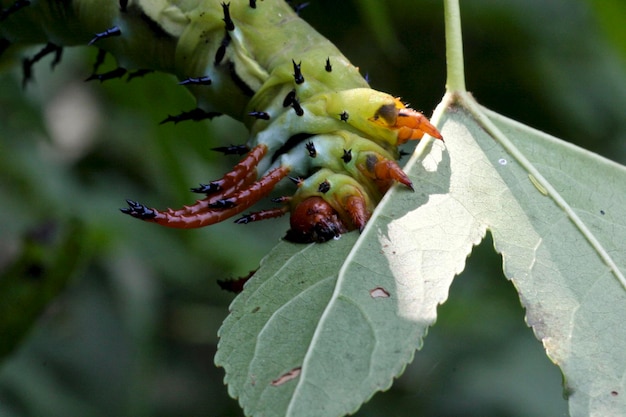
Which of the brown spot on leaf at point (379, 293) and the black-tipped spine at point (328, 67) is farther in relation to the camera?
the black-tipped spine at point (328, 67)

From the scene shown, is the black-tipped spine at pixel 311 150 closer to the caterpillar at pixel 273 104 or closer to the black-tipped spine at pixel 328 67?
the caterpillar at pixel 273 104

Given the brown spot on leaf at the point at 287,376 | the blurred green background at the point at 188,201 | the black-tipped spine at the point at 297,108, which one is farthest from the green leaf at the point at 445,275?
the blurred green background at the point at 188,201

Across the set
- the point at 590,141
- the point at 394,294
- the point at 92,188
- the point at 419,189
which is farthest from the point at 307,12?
the point at 394,294

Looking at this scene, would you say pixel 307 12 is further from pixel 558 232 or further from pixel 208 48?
pixel 558 232

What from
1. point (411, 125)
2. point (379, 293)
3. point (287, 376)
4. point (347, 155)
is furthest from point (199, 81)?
point (287, 376)

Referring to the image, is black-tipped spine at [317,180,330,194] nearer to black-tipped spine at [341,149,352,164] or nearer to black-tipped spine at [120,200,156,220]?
black-tipped spine at [341,149,352,164]

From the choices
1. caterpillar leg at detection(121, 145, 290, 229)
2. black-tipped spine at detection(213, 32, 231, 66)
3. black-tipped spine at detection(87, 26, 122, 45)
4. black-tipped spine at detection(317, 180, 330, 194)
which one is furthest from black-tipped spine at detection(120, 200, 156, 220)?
black-tipped spine at detection(87, 26, 122, 45)

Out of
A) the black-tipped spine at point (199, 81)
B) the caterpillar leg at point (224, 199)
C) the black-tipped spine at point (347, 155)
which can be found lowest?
the caterpillar leg at point (224, 199)
